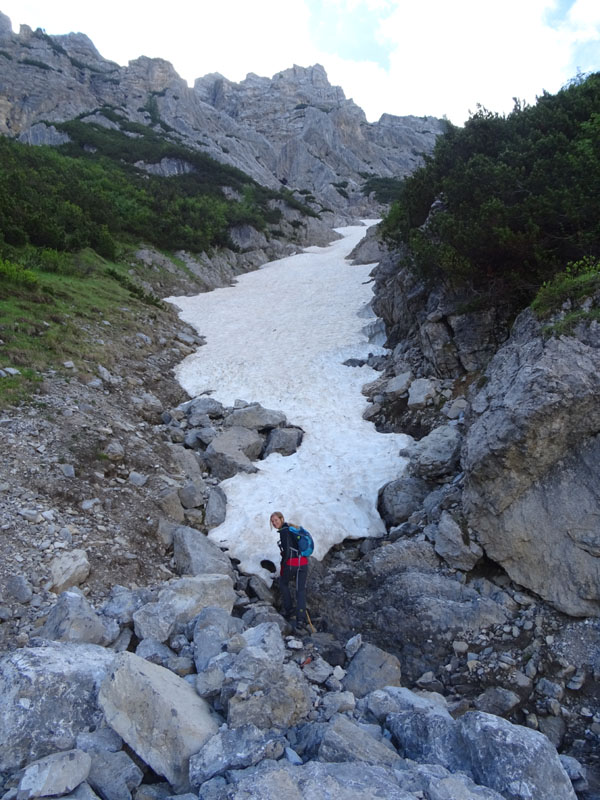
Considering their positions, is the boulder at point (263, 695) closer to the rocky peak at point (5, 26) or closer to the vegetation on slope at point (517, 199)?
the vegetation on slope at point (517, 199)

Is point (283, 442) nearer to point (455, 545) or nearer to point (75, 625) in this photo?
point (455, 545)

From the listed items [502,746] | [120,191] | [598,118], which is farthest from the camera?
[120,191]

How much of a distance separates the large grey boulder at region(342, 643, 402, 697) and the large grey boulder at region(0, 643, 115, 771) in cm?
345

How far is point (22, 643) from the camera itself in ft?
19.5

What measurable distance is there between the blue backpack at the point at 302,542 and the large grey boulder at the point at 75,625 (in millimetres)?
3222

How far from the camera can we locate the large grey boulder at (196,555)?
8562 millimetres

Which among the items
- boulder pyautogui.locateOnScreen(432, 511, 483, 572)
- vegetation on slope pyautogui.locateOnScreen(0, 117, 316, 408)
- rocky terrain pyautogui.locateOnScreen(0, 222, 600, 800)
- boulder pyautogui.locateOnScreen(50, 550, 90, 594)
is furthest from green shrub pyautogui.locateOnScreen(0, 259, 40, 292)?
boulder pyautogui.locateOnScreen(432, 511, 483, 572)

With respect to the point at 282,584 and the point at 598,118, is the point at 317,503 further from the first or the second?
the point at 598,118

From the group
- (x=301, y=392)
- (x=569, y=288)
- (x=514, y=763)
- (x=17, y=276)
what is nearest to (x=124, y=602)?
(x=514, y=763)

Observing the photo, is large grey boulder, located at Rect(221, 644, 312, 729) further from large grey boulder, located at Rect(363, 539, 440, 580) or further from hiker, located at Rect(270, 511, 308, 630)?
large grey boulder, located at Rect(363, 539, 440, 580)

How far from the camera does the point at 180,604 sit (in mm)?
6688

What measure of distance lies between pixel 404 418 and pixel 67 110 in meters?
88.6

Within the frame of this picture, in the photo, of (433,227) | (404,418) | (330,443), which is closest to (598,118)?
(433,227)

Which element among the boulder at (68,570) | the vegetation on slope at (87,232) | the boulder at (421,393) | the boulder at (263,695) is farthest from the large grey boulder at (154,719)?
the boulder at (421,393)
